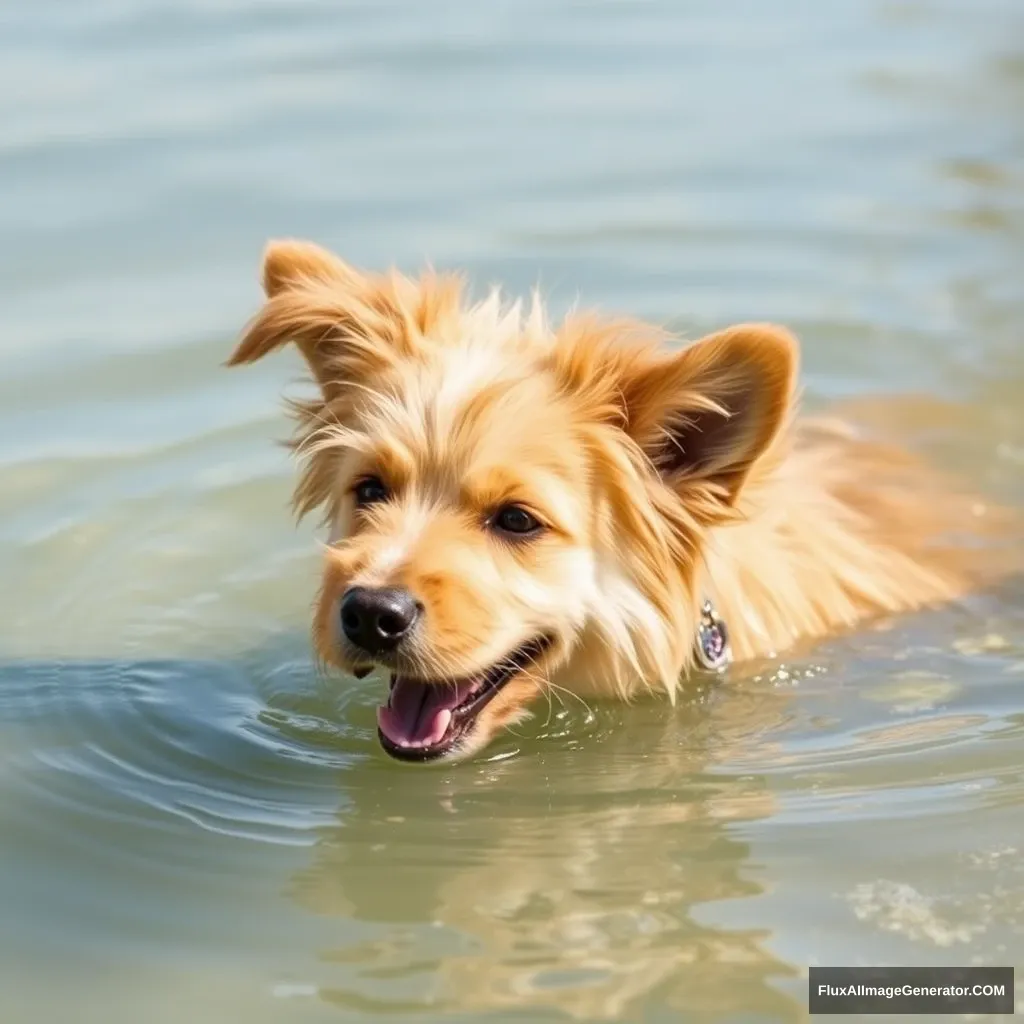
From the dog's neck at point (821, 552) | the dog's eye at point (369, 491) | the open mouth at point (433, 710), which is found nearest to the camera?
the open mouth at point (433, 710)

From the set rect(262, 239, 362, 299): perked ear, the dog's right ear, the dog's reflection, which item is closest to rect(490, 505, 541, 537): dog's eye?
the dog's right ear

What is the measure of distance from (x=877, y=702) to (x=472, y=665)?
170cm

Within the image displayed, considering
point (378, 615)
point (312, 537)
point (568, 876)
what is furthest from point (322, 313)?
point (312, 537)

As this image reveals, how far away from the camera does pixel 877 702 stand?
6.40 m

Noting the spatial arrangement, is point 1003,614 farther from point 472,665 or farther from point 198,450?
point 198,450

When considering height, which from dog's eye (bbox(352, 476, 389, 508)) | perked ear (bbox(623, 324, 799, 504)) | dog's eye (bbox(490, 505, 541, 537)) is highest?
perked ear (bbox(623, 324, 799, 504))

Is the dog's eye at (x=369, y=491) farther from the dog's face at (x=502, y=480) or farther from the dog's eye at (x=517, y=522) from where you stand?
the dog's eye at (x=517, y=522)

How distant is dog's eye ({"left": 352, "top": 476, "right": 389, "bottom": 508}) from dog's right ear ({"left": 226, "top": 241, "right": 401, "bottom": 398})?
41 cm

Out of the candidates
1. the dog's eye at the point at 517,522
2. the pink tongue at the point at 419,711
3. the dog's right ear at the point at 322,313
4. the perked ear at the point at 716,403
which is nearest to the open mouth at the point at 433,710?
the pink tongue at the point at 419,711

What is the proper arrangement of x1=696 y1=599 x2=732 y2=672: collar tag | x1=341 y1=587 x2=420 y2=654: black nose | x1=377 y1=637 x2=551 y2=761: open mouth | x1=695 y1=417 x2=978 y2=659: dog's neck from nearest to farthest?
x1=341 y1=587 x2=420 y2=654: black nose, x1=377 y1=637 x2=551 y2=761: open mouth, x1=696 y1=599 x2=732 y2=672: collar tag, x1=695 y1=417 x2=978 y2=659: dog's neck

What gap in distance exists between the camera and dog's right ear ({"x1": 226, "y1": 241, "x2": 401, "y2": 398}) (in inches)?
230

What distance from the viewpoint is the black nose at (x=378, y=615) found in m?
5.20

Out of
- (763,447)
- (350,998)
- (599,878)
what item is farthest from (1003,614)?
(350,998)

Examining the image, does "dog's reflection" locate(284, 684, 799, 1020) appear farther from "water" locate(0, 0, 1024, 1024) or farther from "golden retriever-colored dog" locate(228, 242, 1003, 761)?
"golden retriever-colored dog" locate(228, 242, 1003, 761)
